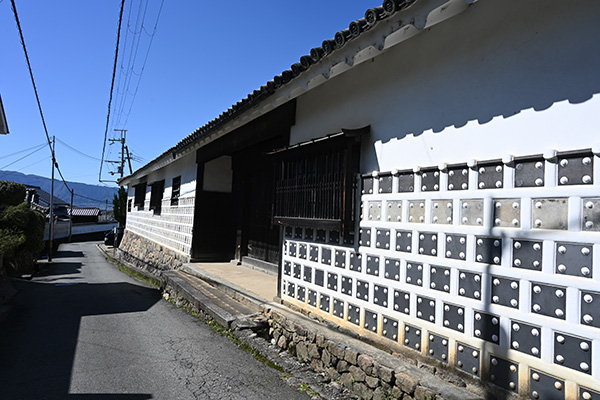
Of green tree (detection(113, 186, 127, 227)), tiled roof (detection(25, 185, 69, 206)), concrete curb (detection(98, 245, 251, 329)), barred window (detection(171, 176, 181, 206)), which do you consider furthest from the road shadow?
tiled roof (detection(25, 185, 69, 206))

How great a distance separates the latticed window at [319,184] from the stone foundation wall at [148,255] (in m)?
6.21

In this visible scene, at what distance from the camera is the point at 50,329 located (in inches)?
227

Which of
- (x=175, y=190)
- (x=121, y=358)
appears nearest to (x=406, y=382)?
(x=121, y=358)

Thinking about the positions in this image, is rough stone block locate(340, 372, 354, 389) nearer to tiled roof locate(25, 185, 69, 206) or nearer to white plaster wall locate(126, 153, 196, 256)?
white plaster wall locate(126, 153, 196, 256)

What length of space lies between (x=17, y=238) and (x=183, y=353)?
414 inches

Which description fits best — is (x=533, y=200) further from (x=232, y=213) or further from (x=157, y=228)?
(x=157, y=228)

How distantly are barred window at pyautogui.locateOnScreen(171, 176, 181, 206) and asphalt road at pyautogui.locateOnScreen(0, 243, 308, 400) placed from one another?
5361 millimetres

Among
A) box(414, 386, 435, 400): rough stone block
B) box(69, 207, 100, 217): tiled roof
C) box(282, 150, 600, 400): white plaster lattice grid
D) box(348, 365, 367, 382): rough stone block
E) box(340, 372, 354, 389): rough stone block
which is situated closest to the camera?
box(282, 150, 600, 400): white plaster lattice grid

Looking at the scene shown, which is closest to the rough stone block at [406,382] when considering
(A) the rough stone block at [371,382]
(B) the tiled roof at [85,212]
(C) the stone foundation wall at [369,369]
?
(C) the stone foundation wall at [369,369]

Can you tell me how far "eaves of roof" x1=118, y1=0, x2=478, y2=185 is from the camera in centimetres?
277

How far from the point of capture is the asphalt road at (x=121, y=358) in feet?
11.8

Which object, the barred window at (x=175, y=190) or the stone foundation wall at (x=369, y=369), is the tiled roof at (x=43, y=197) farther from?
the stone foundation wall at (x=369, y=369)

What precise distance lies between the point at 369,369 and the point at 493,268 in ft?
4.76

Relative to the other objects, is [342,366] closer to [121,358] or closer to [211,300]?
[121,358]
